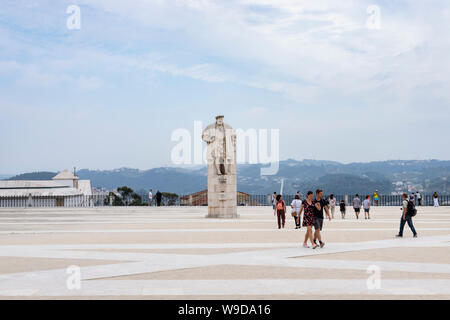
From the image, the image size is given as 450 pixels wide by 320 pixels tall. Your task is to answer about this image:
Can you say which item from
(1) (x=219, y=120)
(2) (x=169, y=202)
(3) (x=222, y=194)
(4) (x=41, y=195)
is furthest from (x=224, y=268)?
(4) (x=41, y=195)

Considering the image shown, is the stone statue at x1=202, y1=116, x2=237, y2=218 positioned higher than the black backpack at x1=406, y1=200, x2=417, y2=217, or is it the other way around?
the stone statue at x1=202, y1=116, x2=237, y2=218

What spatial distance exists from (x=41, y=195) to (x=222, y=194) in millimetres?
27536

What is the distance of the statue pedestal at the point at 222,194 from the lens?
2420 cm

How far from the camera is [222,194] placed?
2431 cm

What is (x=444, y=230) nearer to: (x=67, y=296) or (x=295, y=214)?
(x=295, y=214)

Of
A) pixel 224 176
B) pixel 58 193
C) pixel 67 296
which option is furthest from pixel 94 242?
pixel 58 193

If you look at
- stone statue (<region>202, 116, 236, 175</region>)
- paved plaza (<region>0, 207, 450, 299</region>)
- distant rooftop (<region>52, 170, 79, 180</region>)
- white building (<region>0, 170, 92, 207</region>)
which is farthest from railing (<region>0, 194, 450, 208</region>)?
paved plaza (<region>0, 207, 450, 299</region>)

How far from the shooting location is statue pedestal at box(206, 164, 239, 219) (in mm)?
24203

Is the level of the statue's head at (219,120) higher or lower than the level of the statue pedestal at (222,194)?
higher

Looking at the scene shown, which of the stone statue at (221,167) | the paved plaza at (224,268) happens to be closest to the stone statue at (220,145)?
the stone statue at (221,167)

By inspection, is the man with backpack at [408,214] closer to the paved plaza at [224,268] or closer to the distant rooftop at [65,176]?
the paved plaza at [224,268]

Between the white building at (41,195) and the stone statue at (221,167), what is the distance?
71.6 feet

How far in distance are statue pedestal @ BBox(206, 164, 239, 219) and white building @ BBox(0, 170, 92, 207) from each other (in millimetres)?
21719

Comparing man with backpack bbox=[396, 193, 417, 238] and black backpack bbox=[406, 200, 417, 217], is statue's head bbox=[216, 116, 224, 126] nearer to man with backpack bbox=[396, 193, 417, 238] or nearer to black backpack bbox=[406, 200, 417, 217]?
man with backpack bbox=[396, 193, 417, 238]
